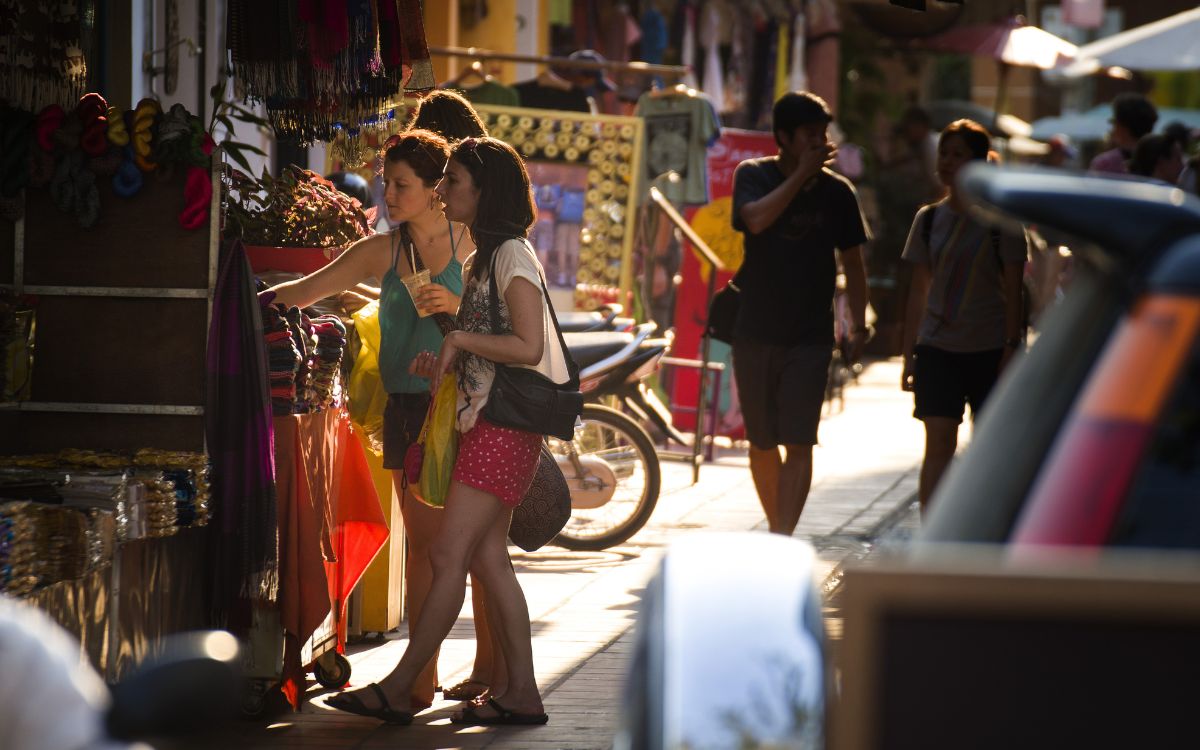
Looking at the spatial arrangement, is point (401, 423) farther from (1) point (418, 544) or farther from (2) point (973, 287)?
(2) point (973, 287)

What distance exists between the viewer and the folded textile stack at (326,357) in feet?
20.6

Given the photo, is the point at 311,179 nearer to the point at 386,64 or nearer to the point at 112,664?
the point at 386,64

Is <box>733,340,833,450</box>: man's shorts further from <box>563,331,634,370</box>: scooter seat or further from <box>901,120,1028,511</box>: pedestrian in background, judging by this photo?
<box>563,331,634,370</box>: scooter seat

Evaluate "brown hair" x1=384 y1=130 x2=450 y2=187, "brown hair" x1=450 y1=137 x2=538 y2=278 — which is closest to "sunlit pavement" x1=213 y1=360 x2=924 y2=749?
"brown hair" x1=450 y1=137 x2=538 y2=278

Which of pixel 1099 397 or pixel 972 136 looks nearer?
pixel 1099 397

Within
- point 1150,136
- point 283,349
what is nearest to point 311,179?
point 283,349

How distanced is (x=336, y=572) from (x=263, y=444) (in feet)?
2.83

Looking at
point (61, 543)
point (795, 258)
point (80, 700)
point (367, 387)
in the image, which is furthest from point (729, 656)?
point (795, 258)

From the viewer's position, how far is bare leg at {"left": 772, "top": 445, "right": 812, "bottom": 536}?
8.48 m

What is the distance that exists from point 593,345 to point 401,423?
3.89m

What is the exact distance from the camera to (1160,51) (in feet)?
60.4

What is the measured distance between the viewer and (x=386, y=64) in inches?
282

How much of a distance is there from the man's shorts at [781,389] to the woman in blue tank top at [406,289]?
2.47 m

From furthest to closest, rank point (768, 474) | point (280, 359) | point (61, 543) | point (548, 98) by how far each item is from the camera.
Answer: point (548, 98) < point (768, 474) < point (280, 359) < point (61, 543)
